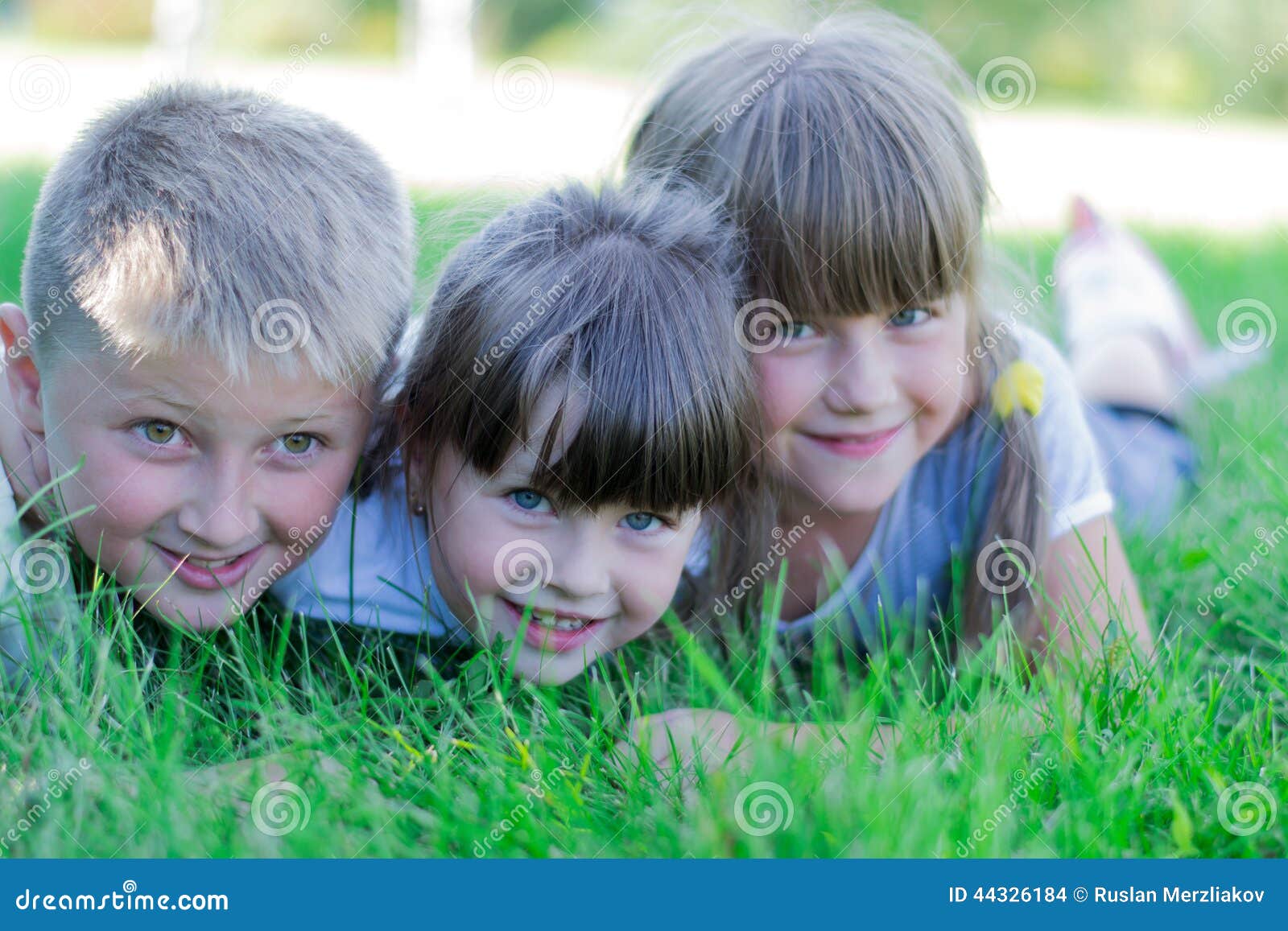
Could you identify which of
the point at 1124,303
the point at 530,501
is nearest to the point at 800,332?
the point at 530,501

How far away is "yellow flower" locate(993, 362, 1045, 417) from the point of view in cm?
234

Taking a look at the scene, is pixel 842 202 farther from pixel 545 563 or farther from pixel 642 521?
pixel 545 563

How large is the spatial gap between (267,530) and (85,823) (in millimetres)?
594

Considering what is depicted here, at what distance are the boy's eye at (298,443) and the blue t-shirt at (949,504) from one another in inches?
38.6

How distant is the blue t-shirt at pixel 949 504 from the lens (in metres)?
2.37

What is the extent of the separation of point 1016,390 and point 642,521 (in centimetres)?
84

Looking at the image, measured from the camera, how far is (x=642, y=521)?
6.33ft

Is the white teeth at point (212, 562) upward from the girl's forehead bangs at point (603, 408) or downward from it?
downward

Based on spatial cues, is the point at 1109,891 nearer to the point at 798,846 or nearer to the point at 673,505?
the point at 798,846

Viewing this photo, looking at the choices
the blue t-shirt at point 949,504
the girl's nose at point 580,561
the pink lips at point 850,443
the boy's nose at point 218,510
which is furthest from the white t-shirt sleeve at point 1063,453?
the boy's nose at point 218,510

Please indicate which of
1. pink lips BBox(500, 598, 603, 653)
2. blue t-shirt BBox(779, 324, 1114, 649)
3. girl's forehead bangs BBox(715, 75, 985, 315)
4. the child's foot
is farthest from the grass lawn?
the child's foot

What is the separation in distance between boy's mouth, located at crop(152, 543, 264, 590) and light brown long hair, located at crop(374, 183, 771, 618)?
0.27 metres

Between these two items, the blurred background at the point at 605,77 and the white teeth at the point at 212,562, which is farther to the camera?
the blurred background at the point at 605,77

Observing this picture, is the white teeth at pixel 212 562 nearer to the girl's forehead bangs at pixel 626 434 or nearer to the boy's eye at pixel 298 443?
the boy's eye at pixel 298 443
